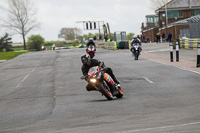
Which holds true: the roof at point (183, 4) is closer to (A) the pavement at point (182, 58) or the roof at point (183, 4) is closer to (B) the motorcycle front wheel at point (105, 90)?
(A) the pavement at point (182, 58)

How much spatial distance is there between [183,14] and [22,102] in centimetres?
7068

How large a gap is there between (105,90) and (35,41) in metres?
100.0

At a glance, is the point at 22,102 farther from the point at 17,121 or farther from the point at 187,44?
the point at 187,44

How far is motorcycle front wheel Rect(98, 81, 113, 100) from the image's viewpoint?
11.0m

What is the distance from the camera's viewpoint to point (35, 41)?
109438 mm

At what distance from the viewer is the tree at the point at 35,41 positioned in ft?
358

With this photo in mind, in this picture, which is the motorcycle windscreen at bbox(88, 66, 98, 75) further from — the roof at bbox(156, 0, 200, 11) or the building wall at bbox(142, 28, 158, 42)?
the building wall at bbox(142, 28, 158, 42)

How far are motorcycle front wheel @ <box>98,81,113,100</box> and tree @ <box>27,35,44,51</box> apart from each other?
98.7m

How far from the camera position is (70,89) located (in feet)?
49.9

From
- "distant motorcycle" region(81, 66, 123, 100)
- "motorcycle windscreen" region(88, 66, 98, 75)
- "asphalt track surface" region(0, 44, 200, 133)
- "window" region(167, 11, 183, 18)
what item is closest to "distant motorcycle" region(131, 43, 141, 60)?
"asphalt track surface" region(0, 44, 200, 133)

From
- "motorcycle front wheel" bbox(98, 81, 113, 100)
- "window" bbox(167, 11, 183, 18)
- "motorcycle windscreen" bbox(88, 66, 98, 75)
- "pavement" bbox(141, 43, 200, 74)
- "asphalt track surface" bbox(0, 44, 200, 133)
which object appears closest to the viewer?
"asphalt track surface" bbox(0, 44, 200, 133)

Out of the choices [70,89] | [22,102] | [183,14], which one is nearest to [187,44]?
[70,89]

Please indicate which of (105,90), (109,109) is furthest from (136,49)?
(109,109)

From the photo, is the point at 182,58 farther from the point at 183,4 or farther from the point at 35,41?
the point at 35,41
